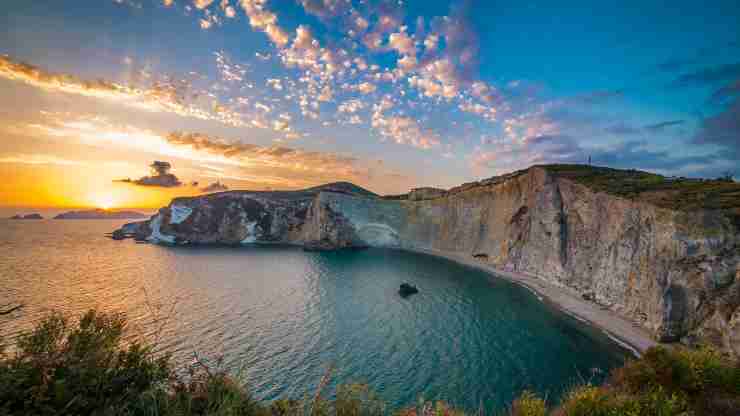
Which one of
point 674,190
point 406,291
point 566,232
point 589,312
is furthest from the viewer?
point 566,232

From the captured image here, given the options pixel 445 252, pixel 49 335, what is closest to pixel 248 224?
pixel 445 252

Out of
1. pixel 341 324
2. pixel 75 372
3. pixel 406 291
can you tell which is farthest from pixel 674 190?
pixel 75 372

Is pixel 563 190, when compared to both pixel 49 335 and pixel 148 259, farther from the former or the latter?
pixel 148 259

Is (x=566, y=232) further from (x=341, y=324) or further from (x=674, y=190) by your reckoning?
(x=341, y=324)

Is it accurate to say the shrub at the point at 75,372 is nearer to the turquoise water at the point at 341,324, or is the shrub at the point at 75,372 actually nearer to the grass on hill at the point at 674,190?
the turquoise water at the point at 341,324

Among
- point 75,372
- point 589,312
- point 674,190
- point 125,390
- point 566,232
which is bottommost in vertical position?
point 589,312

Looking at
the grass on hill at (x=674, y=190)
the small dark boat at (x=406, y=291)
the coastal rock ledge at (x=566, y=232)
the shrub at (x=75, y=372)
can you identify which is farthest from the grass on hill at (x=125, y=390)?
the small dark boat at (x=406, y=291)

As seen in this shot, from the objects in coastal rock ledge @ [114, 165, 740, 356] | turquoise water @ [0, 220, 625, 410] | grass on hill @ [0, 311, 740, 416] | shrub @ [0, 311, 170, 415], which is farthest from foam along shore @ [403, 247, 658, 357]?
shrub @ [0, 311, 170, 415]
